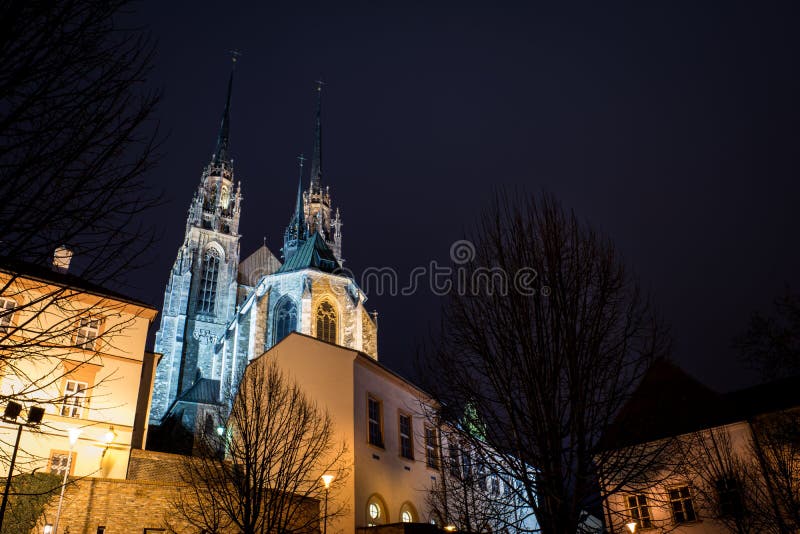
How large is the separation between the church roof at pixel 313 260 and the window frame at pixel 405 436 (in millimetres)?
19285

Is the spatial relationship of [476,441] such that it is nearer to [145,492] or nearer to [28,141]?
[28,141]

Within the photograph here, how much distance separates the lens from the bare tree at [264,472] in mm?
15562

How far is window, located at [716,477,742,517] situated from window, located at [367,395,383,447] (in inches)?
441

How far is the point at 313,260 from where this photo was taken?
138 ft

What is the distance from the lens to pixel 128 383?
2038 centimetres

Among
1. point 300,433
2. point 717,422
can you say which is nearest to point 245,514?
point 300,433

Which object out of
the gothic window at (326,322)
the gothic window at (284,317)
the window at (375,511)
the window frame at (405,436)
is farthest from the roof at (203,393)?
the window at (375,511)

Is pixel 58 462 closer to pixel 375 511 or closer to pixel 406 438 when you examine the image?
pixel 375 511

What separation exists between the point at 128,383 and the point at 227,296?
125ft

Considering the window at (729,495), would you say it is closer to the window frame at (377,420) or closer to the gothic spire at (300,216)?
the window frame at (377,420)

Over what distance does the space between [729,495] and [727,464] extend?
3.55ft

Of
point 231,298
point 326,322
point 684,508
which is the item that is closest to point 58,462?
point 684,508

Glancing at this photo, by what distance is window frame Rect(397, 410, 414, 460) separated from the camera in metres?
23.1

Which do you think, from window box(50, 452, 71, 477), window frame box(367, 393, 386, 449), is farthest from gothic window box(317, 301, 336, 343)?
window box(50, 452, 71, 477)
